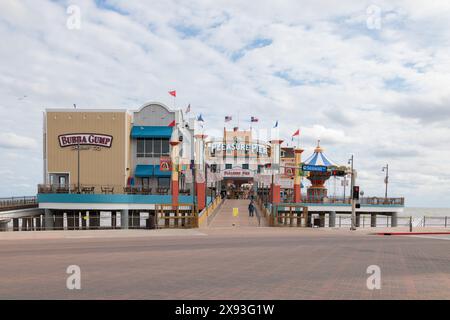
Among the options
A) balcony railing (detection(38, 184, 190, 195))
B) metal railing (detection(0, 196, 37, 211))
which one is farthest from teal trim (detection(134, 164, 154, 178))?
metal railing (detection(0, 196, 37, 211))

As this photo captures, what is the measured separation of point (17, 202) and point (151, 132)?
16439 millimetres

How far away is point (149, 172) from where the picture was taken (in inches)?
1999

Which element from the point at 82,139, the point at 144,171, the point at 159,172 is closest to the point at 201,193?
the point at 159,172

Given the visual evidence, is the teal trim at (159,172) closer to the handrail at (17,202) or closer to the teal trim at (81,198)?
the teal trim at (81,198)

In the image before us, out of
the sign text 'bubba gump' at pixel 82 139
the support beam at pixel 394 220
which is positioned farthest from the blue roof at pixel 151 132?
the support beam at pixel 394 220

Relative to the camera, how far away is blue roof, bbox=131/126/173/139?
50562 millimetres

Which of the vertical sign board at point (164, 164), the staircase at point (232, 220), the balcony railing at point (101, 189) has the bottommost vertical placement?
the staircase at point (232, 220)

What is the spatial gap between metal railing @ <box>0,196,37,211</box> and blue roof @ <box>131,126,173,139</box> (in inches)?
527

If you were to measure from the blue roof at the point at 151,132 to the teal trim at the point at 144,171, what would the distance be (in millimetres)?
3759

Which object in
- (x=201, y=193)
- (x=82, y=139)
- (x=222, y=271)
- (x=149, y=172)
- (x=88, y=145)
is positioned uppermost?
(x=82, y=139)

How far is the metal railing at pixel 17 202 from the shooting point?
39.9 m

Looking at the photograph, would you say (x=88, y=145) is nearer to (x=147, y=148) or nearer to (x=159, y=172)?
(x=147, y=148)

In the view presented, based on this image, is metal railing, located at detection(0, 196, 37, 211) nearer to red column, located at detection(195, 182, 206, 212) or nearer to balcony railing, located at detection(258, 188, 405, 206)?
red column, located at detection(195, 182, 206, 212)

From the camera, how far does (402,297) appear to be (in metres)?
9.63
